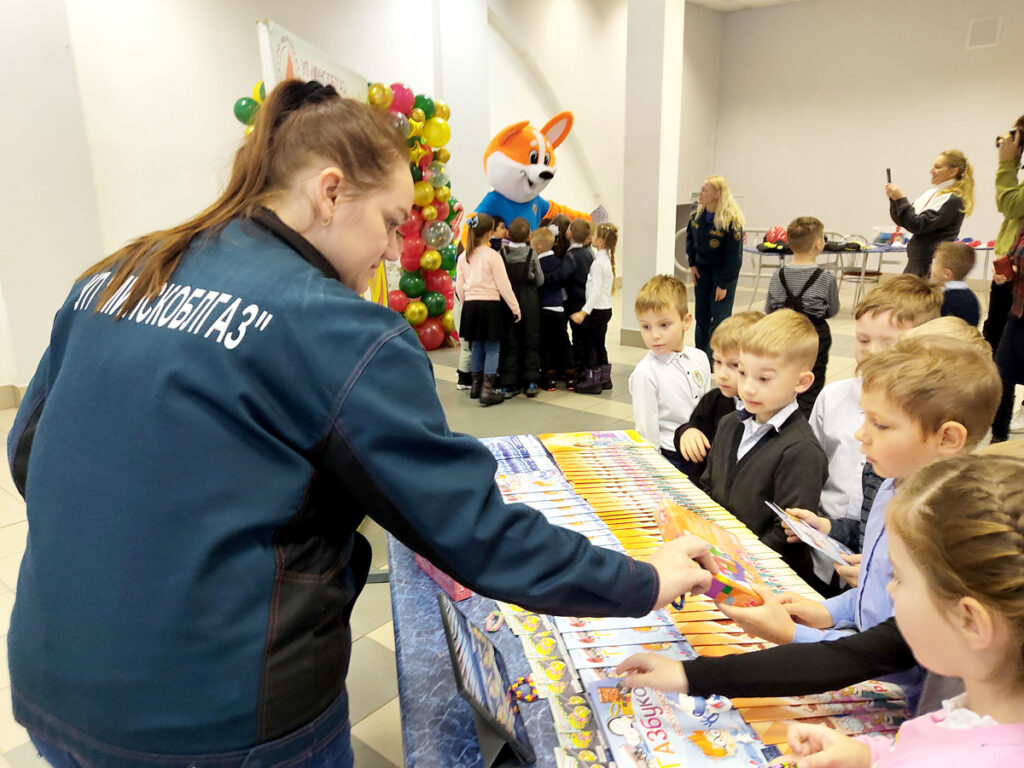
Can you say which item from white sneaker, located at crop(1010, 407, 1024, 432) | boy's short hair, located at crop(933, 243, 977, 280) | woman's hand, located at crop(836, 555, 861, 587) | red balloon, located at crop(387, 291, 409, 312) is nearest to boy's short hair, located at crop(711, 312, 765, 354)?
woman's hand, located at crop(836, 555, 861, 587)

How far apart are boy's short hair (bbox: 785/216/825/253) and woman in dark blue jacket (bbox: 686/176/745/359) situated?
127 centimetres

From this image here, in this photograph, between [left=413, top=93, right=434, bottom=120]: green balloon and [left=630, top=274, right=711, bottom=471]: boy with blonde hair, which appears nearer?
[left=630, top=274, right=711, bottom=471]: boy with blonde hair

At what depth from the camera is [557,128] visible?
6.36m

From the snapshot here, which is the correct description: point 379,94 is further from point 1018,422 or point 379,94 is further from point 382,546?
point 1018,422

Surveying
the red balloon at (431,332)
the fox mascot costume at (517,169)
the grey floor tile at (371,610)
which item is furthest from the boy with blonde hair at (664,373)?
the red balloon at (431,332)

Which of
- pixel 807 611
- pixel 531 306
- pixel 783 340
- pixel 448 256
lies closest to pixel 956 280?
pixel 783 340

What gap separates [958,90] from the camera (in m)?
9.48

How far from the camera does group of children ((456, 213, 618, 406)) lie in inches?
200

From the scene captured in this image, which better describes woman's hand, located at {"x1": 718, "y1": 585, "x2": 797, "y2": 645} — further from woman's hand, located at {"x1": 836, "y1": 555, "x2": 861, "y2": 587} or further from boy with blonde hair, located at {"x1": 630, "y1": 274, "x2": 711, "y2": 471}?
boy with blonde hair, located at {"x1": 630, "y1": 274, "x2": 711, "y2": 471}

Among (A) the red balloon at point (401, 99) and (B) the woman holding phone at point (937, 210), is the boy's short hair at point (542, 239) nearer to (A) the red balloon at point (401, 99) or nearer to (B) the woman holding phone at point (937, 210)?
(A) the red balloon at point (401, 99)

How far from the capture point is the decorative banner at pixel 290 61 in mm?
2721

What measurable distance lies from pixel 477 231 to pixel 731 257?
2027mm

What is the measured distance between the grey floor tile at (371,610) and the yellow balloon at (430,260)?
3828 millimetres

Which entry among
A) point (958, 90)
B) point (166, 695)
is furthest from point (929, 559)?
point (958, 90)
